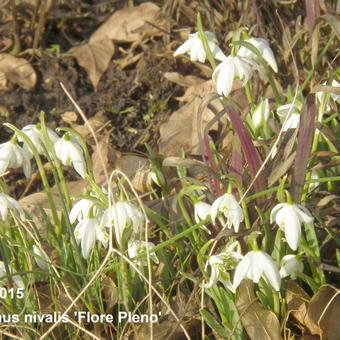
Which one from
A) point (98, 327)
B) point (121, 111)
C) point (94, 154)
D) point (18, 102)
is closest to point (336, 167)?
point (98, 327)

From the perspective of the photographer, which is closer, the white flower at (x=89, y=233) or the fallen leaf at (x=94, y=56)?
the white flower at (x=89, y=233)

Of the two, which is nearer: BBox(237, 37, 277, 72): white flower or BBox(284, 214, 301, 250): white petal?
BBox(284, 214, 301, 250): white petal

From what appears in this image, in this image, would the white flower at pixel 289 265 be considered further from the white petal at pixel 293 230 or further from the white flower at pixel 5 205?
the white flower at pixel 5 205

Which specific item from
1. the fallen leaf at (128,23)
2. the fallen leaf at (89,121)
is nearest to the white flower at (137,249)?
the fallen leaf at (89,121)

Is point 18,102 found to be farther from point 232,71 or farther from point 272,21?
point 232,71

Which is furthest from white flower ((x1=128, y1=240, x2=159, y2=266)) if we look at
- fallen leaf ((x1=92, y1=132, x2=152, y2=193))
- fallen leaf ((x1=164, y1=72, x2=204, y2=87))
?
fallen leaf ((x1=164, y1=72, x2=204, y2=87))

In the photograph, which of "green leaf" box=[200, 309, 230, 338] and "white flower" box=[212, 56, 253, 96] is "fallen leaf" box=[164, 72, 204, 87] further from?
"green leaf" box=[200, 309, 230, 338]
